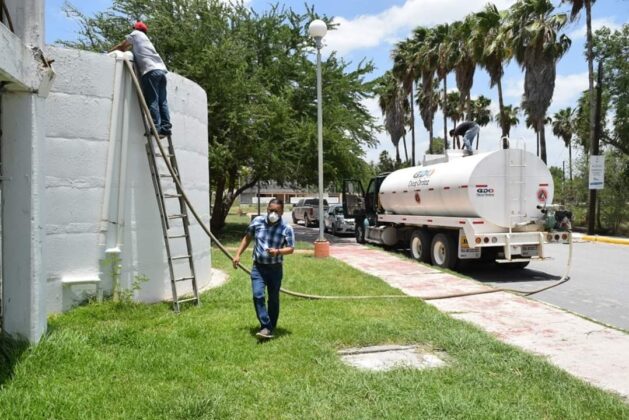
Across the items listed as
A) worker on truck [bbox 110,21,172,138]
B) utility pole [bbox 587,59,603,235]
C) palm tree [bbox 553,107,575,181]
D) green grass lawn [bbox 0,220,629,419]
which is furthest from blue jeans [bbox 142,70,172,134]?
palm tree [bbox 553,107,575,181]

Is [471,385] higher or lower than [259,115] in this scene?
lower

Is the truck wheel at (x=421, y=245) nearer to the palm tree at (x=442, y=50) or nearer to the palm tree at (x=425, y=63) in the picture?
the palm tree at (x=442, y=50)

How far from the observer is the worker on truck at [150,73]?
7.73m

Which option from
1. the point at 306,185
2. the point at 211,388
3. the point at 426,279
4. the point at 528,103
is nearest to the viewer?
the point at 211,388

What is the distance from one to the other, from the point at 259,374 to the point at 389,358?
1.47 metres

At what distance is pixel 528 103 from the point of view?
93.4 ft

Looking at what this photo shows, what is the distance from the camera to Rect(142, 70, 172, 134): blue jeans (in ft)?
25.6

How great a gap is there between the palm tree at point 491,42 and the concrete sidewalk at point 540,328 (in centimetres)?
2068

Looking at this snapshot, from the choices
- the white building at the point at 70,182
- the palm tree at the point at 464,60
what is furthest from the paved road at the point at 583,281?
the palm tree at the point at 464,60

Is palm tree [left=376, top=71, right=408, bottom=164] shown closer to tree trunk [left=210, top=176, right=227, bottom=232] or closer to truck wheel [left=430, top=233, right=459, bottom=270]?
tree trunk [left=210, top=176, right=227, bottom=232]

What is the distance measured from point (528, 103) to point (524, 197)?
18342 mm

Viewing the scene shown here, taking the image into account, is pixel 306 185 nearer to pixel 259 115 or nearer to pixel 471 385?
pixel 259 115

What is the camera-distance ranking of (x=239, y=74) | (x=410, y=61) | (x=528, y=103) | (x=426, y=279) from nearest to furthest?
1. (x=426, y=279)
2. (x=239, y=74)
3. (x=528, y=103)
4. (x=410, y=61)

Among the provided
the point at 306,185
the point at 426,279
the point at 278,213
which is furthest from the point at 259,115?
the point at 278,213
